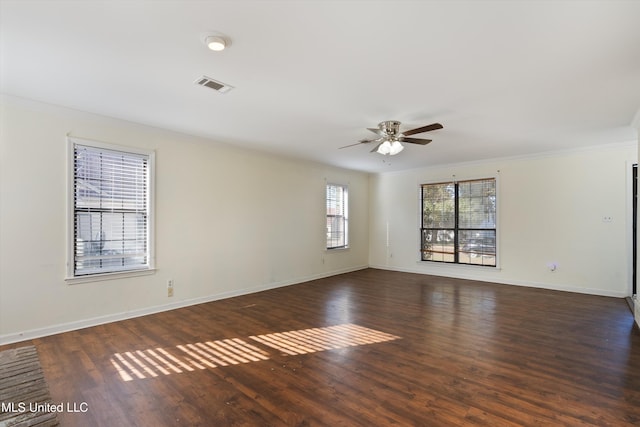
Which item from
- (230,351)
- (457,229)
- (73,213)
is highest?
(73,213)

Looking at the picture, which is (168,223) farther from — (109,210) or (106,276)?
(106,276)

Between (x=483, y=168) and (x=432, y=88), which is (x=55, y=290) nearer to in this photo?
(x=432, y=88)

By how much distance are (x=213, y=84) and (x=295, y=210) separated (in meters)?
3.75

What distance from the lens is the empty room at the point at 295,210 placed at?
2107 millimetres

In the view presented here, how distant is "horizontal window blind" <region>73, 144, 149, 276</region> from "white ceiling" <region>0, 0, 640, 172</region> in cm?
61

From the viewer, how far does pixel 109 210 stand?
3.97 meters

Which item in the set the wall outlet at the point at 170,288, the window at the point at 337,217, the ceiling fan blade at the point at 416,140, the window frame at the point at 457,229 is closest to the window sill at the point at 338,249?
the window at the point at 337,217

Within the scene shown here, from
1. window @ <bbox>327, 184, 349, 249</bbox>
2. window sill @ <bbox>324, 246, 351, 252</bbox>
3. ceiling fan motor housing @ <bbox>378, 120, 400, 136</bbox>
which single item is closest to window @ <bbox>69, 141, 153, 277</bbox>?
ceiling fan motor housing @ <bbox>378, 120, 400, 136</bbox>

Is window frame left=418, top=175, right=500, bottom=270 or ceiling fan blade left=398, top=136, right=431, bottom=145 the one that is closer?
ceiling fan blade left=398, top=136, right=431, bottom=145

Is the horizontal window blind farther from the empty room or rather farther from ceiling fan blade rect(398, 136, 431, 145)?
ceiling fan blade rect(398, 136, 431, 145)

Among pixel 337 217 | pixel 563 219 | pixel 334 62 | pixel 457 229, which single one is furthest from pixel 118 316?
pixel 563 219

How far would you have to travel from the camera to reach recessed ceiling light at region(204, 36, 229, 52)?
2.20m

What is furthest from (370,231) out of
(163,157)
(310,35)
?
(310,35)

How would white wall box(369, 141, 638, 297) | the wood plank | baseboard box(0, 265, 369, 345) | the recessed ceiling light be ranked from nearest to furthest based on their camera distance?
the wood plank, the recessed ceiling light, baseboard box(0, 265, 369, 345), white wall box(369, 141, 638, 297)
